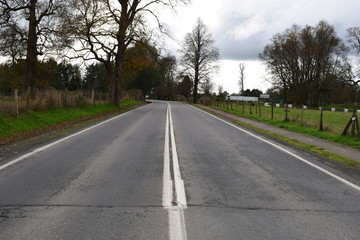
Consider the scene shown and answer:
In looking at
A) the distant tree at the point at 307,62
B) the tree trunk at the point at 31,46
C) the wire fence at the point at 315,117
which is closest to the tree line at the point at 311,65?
the distant tree at the point at 307,62

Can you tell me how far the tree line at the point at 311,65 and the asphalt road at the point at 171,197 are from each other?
55984 mm

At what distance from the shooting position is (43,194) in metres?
Result: 5.14

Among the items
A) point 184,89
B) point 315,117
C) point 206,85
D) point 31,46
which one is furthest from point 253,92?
point 31,46

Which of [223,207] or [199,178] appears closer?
[223,207]

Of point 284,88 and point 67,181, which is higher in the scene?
point 284,88

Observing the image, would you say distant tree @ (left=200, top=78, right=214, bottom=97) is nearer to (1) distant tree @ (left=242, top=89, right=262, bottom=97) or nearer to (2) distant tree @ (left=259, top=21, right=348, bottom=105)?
(2) distant tree @ (left=259, top=21, right=348, bottom=105)

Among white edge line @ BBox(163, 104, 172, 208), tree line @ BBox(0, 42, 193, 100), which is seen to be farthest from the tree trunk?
white edge line @ BBox(163, 104, 172, 208)

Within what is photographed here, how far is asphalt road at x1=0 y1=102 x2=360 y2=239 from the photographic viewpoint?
3906 millimetres

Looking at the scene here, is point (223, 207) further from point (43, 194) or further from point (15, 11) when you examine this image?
point (15, 11)

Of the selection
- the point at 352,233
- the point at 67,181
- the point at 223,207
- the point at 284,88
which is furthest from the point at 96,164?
the point at 284,88

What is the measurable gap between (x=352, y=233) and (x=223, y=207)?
5.53 feet

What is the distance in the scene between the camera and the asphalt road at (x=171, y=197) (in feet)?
12.8

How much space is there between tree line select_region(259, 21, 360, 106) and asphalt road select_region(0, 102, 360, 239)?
5598 cm

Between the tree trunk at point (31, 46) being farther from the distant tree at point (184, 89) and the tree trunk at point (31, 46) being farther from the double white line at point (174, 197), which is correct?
the distant tree at point (184, 89)
